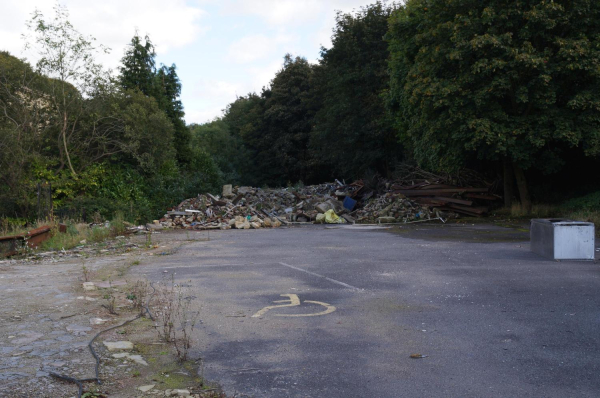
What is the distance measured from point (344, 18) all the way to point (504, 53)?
23.0m

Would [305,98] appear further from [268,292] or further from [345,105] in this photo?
[268,292]

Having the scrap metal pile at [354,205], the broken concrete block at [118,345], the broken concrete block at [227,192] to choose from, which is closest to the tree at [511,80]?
the scrap metal pile at [354,205]

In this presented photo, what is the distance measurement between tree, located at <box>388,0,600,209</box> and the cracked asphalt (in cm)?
1004

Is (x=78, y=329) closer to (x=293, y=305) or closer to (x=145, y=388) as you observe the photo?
(x=145, y=388)

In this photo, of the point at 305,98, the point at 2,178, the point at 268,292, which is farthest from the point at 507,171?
the point at 305,98

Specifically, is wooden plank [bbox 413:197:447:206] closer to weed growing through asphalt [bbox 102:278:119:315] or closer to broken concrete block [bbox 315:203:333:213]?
broken concrete block [bbox 315:203:333:213]

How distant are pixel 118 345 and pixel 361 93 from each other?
35.7m

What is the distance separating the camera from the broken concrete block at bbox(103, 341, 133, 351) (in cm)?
558

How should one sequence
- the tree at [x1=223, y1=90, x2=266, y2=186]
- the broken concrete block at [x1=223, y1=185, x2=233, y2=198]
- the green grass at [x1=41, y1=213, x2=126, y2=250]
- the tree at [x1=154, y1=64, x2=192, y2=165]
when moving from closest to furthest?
the green grass at [x1=41, y1=213, x2=126, y2=250], the broken concrete block at [x1=223, y1=185, x2=233, y2=198], the tree at [x1=154, y1=64, x2=192, y2=165], the tree at [x1=223, y1=90, x2=266, y2=186]

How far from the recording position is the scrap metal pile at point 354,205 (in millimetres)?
25656

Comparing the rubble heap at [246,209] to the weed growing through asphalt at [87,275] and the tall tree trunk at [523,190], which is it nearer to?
the tall tree trunk at [523,190]

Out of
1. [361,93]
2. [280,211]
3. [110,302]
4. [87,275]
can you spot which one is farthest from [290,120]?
[110,302]

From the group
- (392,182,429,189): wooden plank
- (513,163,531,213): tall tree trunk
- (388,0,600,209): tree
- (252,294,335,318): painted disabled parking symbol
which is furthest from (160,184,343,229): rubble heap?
(252,294,335,318): painted disabled parking symbol

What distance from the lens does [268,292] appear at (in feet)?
28.3
